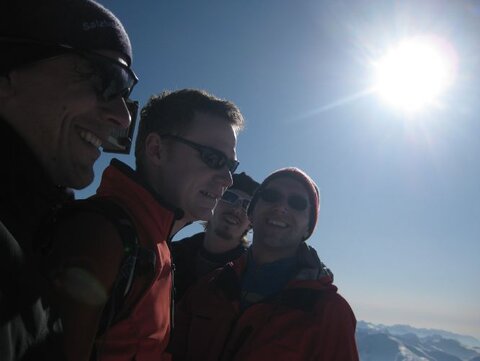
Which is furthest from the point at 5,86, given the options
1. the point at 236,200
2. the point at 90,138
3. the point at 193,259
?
the point at 236,200

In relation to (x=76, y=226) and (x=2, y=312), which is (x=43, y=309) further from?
(x=76, y=226)

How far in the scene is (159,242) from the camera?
257 centimetres

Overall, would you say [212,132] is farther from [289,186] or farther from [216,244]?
[216,244]

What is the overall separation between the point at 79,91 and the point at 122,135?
769 mm

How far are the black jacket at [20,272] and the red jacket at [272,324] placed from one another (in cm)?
329

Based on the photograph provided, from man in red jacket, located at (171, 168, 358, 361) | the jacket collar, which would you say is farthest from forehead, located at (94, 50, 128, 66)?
man in red jacket, located at (171, 168, 358, 361)

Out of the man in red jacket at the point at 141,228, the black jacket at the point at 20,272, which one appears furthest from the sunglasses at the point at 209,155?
the black jacket at the point at 20,272

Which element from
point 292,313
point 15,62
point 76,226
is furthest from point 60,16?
point 292,313

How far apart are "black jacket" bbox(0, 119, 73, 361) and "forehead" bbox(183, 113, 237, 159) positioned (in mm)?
2093

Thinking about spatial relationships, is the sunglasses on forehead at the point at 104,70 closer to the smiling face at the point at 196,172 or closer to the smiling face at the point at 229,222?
the smiling face at the point at 196,172

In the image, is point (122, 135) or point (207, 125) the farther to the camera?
point (207, 125)

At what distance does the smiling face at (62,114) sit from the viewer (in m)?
1.74

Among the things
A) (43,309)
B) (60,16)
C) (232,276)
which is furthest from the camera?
(232,276)

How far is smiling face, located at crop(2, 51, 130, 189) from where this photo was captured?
1741 millimetres
